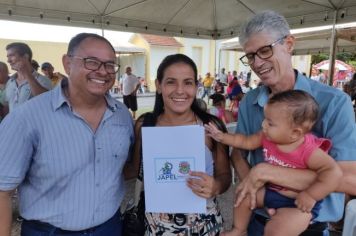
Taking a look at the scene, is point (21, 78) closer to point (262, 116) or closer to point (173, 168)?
point (173, 168)

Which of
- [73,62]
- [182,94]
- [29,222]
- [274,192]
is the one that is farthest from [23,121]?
[274,192]

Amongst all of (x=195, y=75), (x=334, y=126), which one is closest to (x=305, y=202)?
(x=334, y=126)

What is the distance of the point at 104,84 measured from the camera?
158 cm

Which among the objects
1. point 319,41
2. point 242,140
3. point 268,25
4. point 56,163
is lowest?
point 56,163

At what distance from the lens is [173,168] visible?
1.53m

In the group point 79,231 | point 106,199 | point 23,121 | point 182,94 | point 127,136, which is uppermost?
point 182,94

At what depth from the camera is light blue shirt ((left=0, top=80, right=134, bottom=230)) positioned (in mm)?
1413

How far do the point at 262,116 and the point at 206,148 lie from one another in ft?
1.22

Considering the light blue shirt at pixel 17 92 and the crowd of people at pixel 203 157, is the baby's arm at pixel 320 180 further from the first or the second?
the light blue shirt at pixel 17 92

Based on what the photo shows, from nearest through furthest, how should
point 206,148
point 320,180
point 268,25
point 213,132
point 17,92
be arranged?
point 320,180 < point 268,25 < point 213,132 < point 206,148 < point 17,92

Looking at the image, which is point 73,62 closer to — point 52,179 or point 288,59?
point 52,179

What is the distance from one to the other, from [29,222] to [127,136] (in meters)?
0.67

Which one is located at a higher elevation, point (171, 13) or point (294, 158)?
point (171, 13)

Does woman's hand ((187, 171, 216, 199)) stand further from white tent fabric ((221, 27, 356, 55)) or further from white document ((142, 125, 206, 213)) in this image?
white tent fabric ((221, 27, 356, 55))
